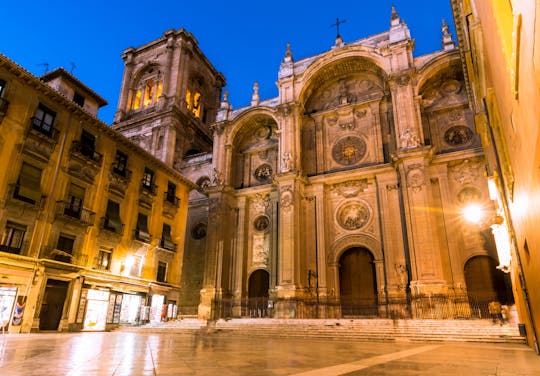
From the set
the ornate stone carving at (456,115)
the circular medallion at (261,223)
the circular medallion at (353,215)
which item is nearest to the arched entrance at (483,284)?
the circular medallion at (353,215)

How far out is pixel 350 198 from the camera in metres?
25.5

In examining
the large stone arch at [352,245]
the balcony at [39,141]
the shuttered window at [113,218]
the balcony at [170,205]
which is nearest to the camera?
the balcony at [39,141]

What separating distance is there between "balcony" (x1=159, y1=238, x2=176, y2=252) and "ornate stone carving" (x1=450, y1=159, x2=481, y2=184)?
18.8 metres

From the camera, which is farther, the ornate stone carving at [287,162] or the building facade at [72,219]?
the ornate stone carving at [287,162]

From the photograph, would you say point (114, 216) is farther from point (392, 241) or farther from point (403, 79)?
point (403, 79)

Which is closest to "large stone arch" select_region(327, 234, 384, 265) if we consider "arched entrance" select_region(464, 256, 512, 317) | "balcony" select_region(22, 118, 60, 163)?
"arched entrance" select_region(464, 256, 512, 317)

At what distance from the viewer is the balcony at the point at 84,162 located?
64.6ft

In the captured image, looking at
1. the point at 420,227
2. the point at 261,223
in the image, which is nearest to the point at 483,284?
the point at 420,227

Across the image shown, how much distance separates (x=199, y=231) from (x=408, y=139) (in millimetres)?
17759

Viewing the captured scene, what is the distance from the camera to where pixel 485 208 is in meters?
20.9

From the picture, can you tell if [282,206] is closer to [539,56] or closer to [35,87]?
[35,87]

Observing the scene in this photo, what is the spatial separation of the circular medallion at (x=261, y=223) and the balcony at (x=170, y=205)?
5922mm

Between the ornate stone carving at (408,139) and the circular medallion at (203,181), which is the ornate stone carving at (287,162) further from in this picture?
the circular medallion at (203,181)

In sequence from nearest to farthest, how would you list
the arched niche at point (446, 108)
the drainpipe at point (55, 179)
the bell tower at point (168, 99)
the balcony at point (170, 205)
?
the drainpipe at point (55, 179)
the arched niche at point (446, 108)
the balcony at point (170, 205)
the bell tower at point (168, 99)
